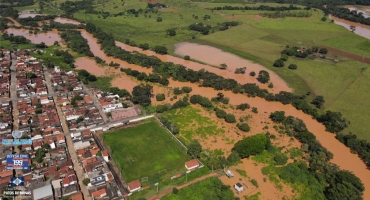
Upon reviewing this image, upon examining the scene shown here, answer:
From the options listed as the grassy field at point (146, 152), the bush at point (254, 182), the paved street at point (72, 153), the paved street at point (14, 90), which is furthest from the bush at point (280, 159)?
the paved street at point (14, 90)

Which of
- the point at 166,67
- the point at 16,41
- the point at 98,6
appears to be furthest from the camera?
the point at 98,6

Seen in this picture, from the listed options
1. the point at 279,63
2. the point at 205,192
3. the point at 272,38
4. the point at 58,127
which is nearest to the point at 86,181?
the point at 58,127

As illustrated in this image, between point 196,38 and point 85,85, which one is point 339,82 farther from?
point 85,85

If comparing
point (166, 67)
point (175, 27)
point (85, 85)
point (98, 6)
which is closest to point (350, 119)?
point (166, 67)

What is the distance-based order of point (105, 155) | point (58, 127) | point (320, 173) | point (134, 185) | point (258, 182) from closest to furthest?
point (134, 185) → point (258, 182) → point (320, 173) → point (105, 155) → point (58, 127)

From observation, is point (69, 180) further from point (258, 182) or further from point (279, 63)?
point (279, 63)

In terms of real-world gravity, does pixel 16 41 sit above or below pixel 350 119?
above
